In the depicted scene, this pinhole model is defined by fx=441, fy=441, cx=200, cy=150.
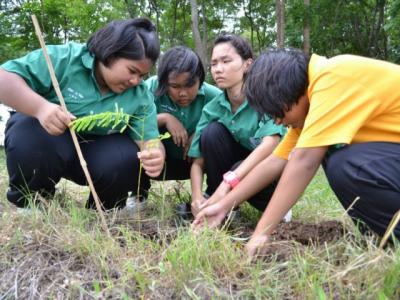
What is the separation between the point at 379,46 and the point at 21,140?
15.2 m

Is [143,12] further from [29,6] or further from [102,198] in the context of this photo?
[102,198]

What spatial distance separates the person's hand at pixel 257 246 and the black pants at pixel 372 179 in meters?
0.35

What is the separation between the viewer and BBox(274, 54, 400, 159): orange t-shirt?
1517 millimetres

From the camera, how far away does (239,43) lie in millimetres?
2539

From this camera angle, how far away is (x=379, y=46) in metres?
15.2

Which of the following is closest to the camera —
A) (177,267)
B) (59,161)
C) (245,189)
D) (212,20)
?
(177,267)

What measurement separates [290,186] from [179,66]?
1.15 meters

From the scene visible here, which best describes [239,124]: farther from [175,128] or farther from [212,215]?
[212,215]

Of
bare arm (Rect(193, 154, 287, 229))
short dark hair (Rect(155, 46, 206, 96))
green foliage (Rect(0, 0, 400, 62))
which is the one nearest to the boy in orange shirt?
bare arm (Rect(193, 154, 287, 229))

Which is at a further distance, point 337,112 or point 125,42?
point 125,42

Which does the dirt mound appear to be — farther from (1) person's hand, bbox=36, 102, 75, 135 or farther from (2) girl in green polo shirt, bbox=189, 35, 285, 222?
(1) person's hand, bbox=36, 102, 75, 135

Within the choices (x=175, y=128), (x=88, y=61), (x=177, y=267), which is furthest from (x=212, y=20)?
(x=177, y=267)

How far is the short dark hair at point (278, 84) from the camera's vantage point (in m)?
1.72

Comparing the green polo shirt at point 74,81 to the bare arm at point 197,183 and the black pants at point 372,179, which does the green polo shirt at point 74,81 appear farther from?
the black pants at point 372,179
